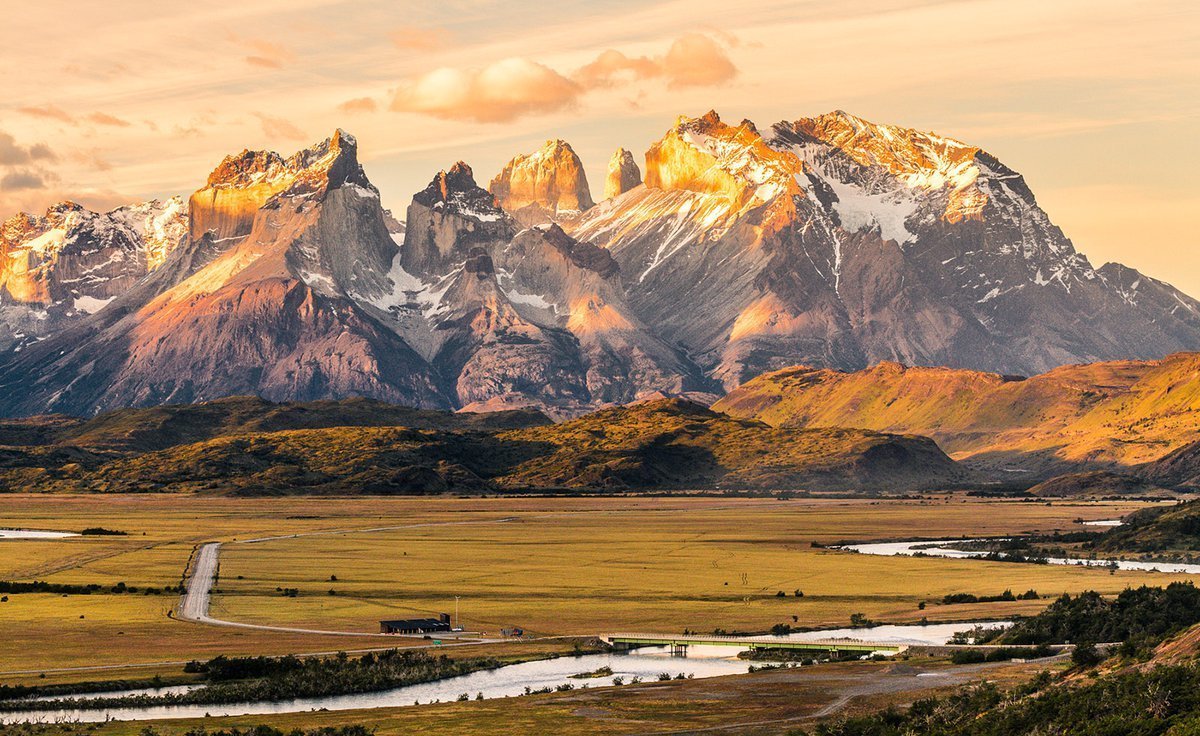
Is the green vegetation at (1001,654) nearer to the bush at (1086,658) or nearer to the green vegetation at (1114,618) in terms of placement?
the green vegetation at (1114,618)

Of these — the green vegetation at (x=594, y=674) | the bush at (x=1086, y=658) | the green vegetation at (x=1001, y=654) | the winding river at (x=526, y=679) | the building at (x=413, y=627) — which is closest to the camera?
the bush at (x=1086, y=658)

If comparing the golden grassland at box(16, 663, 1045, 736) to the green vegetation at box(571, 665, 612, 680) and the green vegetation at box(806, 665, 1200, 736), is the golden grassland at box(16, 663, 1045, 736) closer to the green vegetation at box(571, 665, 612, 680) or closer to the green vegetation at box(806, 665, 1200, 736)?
the green vegetation at box(806, 665, 1200, 736)

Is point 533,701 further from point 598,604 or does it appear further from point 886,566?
point 886,566

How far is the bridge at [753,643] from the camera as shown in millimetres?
119438

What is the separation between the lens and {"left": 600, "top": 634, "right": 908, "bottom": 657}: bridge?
11944 cm

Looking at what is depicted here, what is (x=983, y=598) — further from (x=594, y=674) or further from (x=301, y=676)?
(x=301, y=676)

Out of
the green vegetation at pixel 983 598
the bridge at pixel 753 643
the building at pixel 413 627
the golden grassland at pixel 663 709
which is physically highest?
the green vegetation at pixel 983 598

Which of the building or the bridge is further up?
the building

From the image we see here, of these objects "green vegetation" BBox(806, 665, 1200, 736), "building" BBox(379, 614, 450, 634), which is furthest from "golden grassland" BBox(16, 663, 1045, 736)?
"building" BBox(379, 614, 450, 634)

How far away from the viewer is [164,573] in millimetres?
181500

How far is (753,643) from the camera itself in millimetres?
123812

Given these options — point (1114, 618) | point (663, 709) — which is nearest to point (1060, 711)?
point (663, 709)

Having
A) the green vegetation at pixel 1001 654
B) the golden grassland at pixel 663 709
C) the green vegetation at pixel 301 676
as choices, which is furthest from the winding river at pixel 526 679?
the green vegetation at pixel 1001 654

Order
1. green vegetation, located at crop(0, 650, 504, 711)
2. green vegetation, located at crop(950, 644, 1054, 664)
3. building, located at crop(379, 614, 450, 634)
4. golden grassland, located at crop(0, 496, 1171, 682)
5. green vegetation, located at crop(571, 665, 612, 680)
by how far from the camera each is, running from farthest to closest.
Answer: building, located at crop(379, 614, 450, 634), golden grassland, located at crop(0, 496, 1171, 682), green vegetation, located at crop(571, 665, 612, 680), green vegetation, located at crop(950, 644, 1054, 664), green vegetation, located at crop(0, 650, 504, 711)
